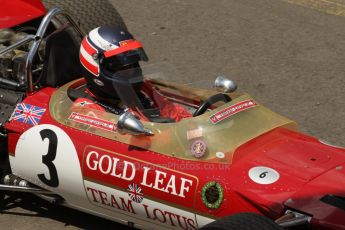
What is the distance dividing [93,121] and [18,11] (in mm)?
2165

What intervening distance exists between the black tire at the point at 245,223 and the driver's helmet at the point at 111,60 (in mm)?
1576

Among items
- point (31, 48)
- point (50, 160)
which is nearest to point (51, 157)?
point (50, 160)

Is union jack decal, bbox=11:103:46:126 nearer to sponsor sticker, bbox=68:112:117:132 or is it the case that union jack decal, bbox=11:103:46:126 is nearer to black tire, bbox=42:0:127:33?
sponsor sticker, bbox=68:112:117:132

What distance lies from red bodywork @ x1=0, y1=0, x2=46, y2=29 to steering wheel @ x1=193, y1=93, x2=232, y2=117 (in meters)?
2.27

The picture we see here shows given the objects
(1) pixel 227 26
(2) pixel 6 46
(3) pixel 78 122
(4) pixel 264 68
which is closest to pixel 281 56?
(4) pixel 264 68

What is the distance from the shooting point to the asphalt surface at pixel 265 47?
8.41 m

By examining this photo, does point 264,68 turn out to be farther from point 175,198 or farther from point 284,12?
point 175,198

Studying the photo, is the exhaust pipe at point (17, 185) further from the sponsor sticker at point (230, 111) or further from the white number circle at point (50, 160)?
the sponsor sticker at point (230, 111)

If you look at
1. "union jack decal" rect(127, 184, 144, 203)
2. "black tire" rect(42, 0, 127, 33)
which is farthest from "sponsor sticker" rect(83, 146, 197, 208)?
"black tire" rect(42, 0, 127, 33)

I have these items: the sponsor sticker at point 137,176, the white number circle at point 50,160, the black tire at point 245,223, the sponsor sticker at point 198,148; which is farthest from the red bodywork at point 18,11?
the black tire at point 245,223

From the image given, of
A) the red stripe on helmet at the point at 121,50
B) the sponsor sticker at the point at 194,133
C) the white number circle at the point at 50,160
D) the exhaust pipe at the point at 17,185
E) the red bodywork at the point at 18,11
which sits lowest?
the exhaust pipe at the point at 17,185

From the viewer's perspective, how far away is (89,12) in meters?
7.82

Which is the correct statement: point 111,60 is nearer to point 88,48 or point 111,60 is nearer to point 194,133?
point 88,48

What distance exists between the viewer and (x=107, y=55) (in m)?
5.90
